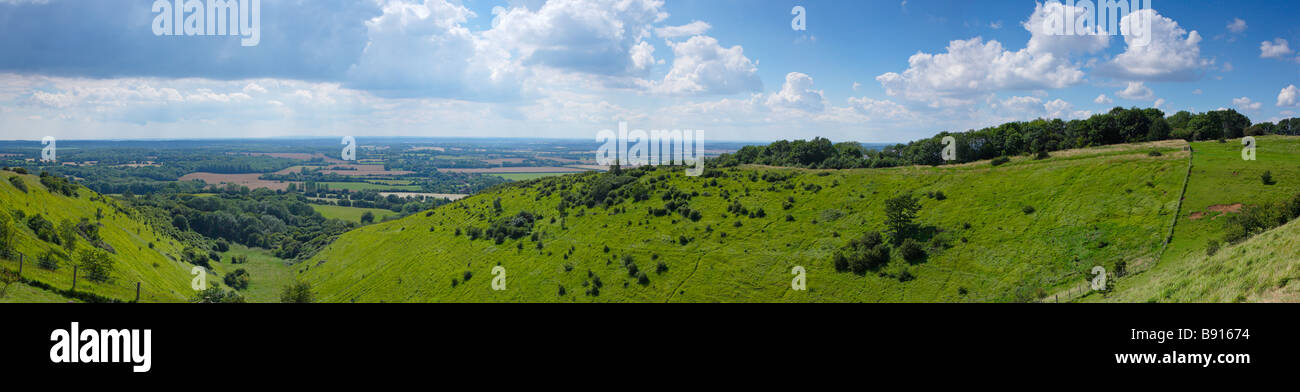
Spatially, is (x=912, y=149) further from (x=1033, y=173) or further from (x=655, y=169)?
(x=655, y=169)

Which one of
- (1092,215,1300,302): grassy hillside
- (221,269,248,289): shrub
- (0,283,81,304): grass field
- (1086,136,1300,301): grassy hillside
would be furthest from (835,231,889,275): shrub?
(221,269,248,289): shrub

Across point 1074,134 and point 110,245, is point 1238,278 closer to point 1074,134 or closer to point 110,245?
point 1074,134

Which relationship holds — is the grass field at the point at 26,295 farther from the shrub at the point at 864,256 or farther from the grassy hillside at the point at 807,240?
the shrub at the point at 864,256

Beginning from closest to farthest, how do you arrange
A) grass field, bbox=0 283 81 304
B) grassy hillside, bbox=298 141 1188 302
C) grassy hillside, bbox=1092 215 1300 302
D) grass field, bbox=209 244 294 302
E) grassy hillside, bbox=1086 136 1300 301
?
1. grassy hillside, bbox=1092 215 1300 302
2. grassy hillside, bbox=1086 136 1300 301
3. grass field, bbox=0 283 81 304
4. grassy hillside, bbox=298 141 1188 302
5. grass field, bbox=209 244 294 302

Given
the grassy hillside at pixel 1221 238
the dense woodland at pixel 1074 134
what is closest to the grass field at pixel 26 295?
the grassy hillside at pixel 1221 238

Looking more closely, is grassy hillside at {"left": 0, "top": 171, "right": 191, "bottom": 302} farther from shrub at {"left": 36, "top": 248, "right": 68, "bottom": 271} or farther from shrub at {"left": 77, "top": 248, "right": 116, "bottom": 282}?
shrub at {"left": 77, "top": 248, "right": 116, "bottom": 282}

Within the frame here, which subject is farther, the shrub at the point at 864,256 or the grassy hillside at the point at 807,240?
the shrub at the point at 864,256
